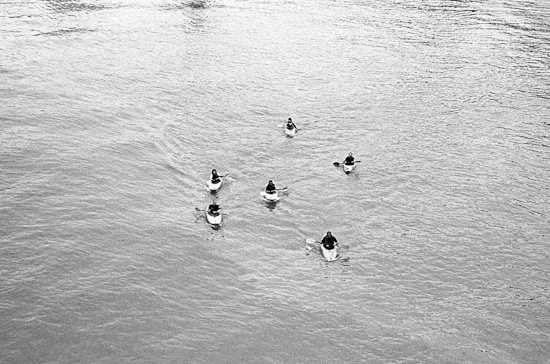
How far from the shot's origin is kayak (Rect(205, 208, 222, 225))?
35875mm

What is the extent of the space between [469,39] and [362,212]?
5408 centimetres

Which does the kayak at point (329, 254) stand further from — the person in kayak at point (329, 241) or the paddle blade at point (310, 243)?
the paddle blade at point (310, 243)

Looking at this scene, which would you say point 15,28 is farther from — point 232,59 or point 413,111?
point 413,111

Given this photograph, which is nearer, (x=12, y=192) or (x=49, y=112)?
(x=12, y=192)

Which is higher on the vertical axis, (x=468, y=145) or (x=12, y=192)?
(x=468, y=145)

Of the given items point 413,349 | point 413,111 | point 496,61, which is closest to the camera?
point 413,349

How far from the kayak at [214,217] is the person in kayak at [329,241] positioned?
7.87 metres

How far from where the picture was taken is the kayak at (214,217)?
118 feet

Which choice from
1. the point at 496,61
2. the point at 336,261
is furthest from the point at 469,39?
the point at 336,261

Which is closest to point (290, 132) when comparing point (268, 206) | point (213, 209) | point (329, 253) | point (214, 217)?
point (268, 206)

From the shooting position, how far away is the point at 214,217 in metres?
35.9

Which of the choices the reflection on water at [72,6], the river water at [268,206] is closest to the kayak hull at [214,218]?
the river water at [268,206]

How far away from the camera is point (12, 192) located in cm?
3772

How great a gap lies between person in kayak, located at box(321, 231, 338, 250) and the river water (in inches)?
47.5
